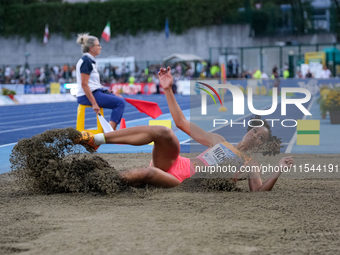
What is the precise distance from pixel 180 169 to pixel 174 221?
1221 millimetres

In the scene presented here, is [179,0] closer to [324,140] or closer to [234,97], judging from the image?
[324,140]

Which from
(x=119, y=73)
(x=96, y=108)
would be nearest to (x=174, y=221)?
(x=96, y=108)

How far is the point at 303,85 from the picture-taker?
20.1 m

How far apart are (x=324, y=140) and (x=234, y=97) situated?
4820 millimetres

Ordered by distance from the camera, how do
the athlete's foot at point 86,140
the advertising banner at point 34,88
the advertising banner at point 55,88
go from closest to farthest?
the athlete's foot at point 86,140, the advertising banner at point 55,88, the advertising banner at point 34,88

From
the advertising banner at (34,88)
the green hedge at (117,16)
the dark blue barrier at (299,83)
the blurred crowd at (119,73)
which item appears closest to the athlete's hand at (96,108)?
the dark blue barrier at (299,83)

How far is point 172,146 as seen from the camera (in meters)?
4.85

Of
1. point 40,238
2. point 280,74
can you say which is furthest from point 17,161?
point 280,74

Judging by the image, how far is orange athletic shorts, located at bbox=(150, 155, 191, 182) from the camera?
507 cm

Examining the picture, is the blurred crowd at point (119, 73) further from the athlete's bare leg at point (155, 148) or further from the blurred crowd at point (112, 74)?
the athlete's bare leg at point (155, 148)

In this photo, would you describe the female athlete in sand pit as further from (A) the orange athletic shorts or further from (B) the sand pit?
(B) the sand pit

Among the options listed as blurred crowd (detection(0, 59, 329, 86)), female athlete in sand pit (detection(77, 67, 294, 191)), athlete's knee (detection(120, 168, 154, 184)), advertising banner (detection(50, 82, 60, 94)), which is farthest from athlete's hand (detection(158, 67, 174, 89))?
blurred crowd (detection(0, 59, 329, 86))

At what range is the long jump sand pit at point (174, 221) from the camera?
3254mm

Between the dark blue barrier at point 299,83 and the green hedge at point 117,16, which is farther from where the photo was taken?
the green hedge at point 117,16
